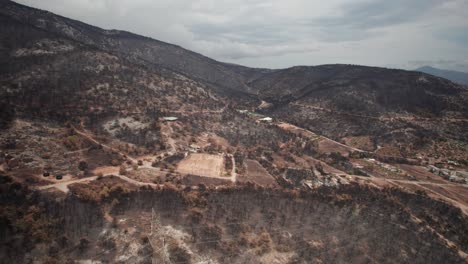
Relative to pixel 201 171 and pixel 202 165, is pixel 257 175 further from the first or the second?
pixel 202 165

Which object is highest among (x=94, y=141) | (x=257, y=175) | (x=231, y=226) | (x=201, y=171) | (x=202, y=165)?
(x=94, y=141)

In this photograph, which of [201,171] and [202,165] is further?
[202,165]

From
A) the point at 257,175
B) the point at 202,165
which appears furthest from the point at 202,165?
the point at 257,175

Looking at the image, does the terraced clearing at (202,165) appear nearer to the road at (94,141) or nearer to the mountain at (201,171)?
the mountain at (201,171)

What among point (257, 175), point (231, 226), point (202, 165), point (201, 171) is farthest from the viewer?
point (202, 165)

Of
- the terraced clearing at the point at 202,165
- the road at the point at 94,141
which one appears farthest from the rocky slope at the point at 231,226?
the road at the point at 94,141

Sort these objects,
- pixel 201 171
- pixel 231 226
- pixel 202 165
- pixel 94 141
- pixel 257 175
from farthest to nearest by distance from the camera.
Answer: pixel 94 141
pixel 202 165
pixel 257 175
pixel 201 171
pixel 231 226

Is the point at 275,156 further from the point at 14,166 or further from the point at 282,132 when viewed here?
the point at 14,166
